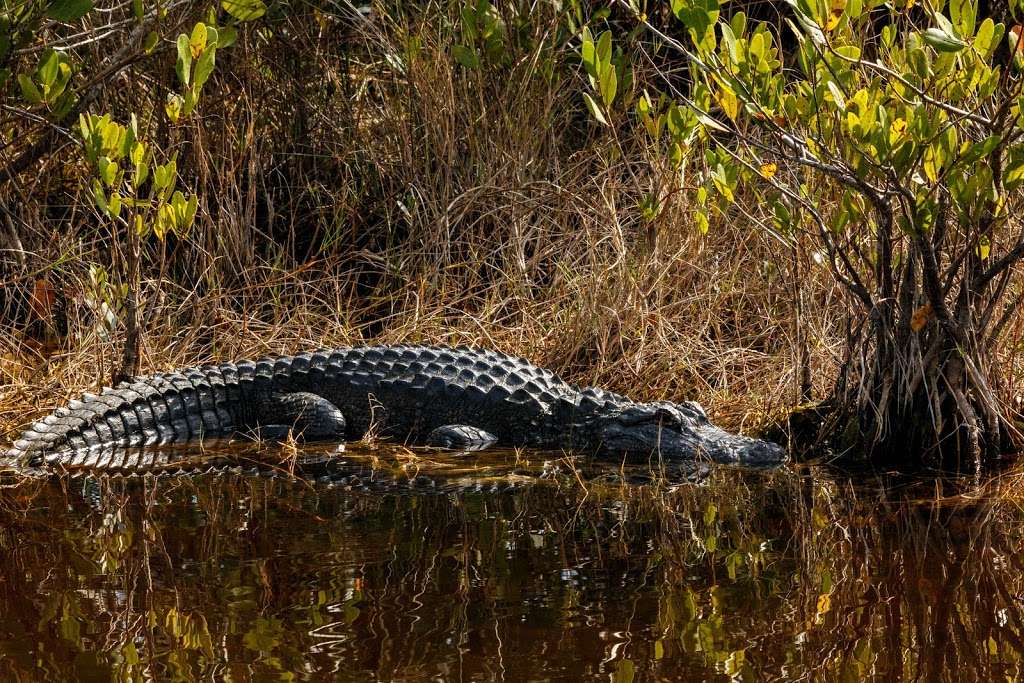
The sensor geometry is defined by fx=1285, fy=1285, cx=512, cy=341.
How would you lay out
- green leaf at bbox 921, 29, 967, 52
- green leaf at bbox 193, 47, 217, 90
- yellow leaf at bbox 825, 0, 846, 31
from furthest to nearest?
1. green leaf at bbox 193, 47, 217, 90
2. yellow leaf at bbox 825, 0, 846, 31
3. green leaf at bbox 921, 29, 967, 52

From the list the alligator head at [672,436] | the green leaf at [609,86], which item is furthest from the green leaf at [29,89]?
the alligator head at [672,436]

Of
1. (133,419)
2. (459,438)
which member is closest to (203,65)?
(133,419)

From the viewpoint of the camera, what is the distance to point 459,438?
563 centimetres

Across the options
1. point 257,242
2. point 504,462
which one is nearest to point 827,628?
point 504,462

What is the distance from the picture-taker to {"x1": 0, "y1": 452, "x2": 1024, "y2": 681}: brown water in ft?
9.07

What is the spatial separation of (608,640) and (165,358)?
3.99 metres

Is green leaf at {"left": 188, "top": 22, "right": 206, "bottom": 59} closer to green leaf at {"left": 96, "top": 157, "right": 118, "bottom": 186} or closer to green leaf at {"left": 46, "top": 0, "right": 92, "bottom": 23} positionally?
green leaf at {"left": 46, "top": 0, "right": 92, "bottom": 23}

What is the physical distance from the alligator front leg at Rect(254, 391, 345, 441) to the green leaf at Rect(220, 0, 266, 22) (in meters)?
1.75

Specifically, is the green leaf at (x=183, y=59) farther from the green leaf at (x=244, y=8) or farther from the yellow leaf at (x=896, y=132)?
the yellow leaf at (x=896, y=132)

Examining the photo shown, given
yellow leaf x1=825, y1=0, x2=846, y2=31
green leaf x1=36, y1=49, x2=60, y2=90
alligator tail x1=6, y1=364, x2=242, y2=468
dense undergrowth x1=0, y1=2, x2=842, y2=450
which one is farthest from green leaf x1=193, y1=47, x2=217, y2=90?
yellow leaf x1=825, y1=0, x2=846, y2=31

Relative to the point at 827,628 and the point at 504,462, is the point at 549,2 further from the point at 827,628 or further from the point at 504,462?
the point at 827,628

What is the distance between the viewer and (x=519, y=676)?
2.66 metres

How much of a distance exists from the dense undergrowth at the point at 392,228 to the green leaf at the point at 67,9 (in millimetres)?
731

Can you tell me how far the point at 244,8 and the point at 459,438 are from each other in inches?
88.4
